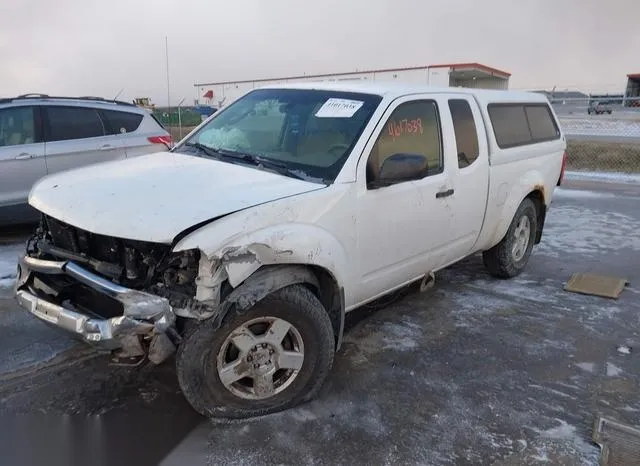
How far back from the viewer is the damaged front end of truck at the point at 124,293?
258 centimetres

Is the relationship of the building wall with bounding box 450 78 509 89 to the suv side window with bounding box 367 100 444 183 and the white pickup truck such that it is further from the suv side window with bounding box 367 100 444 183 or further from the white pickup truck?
the white pickup truck

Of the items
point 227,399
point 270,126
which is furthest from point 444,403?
point 270,126

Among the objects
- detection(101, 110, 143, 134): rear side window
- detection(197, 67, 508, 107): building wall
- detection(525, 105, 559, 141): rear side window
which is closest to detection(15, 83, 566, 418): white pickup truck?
detection(525, 105, 559, 141): rear side window

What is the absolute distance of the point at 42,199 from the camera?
3.12 metres

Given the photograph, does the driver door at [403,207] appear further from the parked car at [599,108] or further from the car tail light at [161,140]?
the parked car at [599,108]

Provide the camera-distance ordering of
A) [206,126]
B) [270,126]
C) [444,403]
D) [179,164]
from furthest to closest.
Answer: [206,126] → [270,126] → [179,164] → [444,403]

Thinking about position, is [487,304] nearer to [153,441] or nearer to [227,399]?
[227,399]

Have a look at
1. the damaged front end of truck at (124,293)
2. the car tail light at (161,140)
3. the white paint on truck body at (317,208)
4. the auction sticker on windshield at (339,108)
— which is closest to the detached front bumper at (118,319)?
the damaged front end of truck at (124,293)

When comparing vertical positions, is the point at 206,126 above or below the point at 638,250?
above

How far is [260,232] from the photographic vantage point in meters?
2.78

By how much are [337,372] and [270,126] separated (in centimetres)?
181

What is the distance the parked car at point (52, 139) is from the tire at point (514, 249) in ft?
15.3

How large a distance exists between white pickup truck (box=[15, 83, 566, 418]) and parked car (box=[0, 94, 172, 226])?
10.0 ft

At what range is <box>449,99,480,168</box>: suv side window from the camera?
4.29 meters
